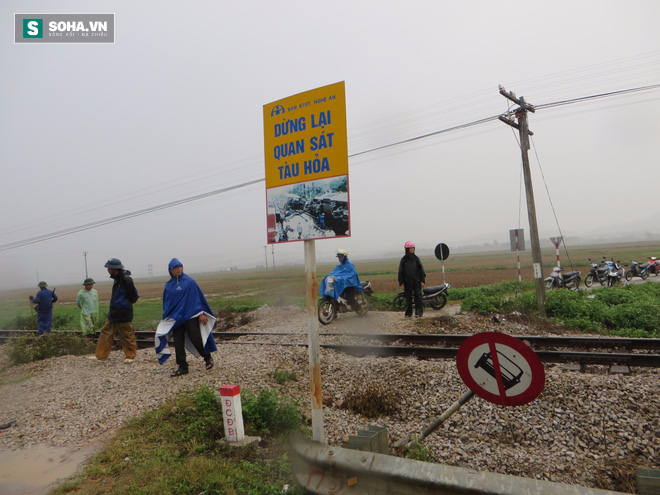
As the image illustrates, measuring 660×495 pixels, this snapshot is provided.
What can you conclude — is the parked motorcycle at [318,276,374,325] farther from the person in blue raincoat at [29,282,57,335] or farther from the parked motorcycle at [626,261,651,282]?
the parked motorcycle at [626,261,651,282]

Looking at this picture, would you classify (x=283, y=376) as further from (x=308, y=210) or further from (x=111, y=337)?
(x=111, y=337)

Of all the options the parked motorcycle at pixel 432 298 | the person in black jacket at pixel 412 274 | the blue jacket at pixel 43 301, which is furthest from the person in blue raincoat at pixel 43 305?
the parked motorcycle at pixel 432 298

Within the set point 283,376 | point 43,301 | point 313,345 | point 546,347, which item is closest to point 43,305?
point 43,301

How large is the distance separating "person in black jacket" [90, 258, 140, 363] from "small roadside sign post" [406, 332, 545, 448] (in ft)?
20.4

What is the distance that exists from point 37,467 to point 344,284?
772cm

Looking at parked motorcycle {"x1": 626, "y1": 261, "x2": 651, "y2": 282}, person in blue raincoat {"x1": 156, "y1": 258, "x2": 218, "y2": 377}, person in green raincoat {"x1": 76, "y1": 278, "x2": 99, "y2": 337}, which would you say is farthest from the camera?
parked motorcycle {"x1": 626, "y1": 261, "x2": 651, "y2": 282}

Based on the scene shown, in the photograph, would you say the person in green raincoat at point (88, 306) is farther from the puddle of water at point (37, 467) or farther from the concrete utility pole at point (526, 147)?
the concrete utility pole at point (526, 147)

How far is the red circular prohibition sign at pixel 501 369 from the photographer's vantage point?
101 inches

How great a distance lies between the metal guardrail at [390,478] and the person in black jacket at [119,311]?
17.9 feet

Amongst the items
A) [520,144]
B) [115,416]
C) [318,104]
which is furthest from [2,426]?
[520,144]

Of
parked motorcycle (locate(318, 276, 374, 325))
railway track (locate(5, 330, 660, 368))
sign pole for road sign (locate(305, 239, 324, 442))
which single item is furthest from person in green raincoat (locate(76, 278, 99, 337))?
sign pole for road sign (locate(305, 239, 324, 442))

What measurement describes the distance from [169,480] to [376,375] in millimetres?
3498

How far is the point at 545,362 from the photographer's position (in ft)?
20.7

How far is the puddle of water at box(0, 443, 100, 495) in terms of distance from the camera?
3285 mm
